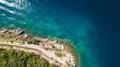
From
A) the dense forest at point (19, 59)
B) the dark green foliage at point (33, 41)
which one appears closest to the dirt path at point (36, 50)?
the dark green foliage at point (33, 41)

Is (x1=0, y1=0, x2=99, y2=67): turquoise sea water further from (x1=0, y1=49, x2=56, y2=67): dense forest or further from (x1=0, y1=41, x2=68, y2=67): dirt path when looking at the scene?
(x1=0, y1=49, x2=56, y2=67): dense forest

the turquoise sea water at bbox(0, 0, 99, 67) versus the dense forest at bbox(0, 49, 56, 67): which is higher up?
the turquoise sea water at bbox(0, 0, 99, 67)

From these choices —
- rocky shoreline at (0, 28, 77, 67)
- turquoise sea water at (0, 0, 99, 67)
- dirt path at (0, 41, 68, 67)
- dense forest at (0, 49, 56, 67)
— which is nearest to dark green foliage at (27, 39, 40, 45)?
rocky shoreline at (0, 28, 77, 67)

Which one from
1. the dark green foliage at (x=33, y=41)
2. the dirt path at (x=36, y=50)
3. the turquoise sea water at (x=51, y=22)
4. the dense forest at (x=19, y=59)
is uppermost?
the turquoise sea water at (x=51, y=22)

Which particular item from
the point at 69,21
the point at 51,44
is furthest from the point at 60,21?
the point at 51,44

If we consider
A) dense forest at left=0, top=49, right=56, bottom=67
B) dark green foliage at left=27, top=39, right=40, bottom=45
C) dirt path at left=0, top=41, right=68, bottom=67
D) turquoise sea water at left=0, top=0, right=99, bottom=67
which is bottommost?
dense forest at left=0, top=49, right=56, bottom=67

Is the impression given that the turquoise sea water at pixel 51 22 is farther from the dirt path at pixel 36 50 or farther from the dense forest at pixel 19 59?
the dense forest at pixel 19 59
